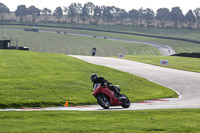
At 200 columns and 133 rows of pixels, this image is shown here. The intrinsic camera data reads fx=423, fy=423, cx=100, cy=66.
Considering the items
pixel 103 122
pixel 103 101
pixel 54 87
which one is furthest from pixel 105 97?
pixel 54 87

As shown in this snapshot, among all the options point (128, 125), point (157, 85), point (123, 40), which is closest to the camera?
point (128, 125)

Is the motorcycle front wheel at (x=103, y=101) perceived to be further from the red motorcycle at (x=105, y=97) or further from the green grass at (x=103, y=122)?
the green grass at (x=103, y=122)

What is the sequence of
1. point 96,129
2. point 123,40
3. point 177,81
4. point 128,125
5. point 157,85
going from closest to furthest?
1. point 96,129
2. point 128,125
3. point 157,85
4. point 177,81
5. point 123,40

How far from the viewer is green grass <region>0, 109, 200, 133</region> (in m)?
12.2

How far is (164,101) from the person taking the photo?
24438 mm

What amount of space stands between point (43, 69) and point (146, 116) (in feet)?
67.5

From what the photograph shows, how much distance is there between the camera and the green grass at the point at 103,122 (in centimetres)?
1222

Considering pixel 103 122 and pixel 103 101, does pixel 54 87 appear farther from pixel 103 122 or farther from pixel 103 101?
pixel 103 122

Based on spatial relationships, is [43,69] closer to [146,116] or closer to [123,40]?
[146,116]

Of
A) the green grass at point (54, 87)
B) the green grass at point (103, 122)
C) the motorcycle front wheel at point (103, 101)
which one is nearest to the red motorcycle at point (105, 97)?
the motorcycle front wheel at point (103, 101)

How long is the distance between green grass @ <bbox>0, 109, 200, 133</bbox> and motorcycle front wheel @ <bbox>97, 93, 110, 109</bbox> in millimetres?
2750

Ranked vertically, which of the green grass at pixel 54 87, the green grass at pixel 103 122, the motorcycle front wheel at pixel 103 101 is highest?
the green grass at pixel 103 122

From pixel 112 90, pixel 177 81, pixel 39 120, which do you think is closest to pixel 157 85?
pixel 177 81

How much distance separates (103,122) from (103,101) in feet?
17.9
